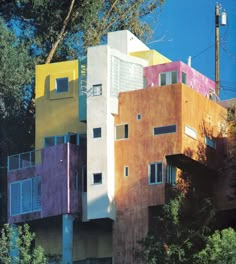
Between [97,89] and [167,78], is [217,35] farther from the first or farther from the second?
[97,89]

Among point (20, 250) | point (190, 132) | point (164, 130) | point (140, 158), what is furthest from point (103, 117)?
point (20, 250)

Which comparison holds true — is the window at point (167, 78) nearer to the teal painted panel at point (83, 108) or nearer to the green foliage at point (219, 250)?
the teal painted panel at point (83, 108)

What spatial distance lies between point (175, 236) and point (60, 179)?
785 centimetres

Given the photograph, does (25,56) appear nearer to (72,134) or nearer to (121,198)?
(72,134)

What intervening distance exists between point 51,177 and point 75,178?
109 cm

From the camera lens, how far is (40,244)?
168 ft

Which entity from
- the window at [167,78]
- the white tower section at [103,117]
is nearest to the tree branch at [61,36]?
the white tower section at [103,117]

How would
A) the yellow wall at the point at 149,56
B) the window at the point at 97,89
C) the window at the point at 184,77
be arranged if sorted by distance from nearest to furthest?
the window at the point at 97,89
the window at the point at 184,77
the yellow wall at the point at 149,56

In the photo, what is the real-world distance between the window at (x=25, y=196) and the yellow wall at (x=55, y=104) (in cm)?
213

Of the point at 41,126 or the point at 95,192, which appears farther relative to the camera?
the point at 41,126

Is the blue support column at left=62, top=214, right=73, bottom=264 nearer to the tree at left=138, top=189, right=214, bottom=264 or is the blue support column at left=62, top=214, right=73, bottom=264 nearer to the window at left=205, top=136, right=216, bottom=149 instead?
the tree at left=138, top=189, right=214, bottom=264

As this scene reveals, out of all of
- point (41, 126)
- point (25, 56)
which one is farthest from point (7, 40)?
point (41, 126)

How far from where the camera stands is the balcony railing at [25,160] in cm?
5116

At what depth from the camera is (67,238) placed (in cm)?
4884
